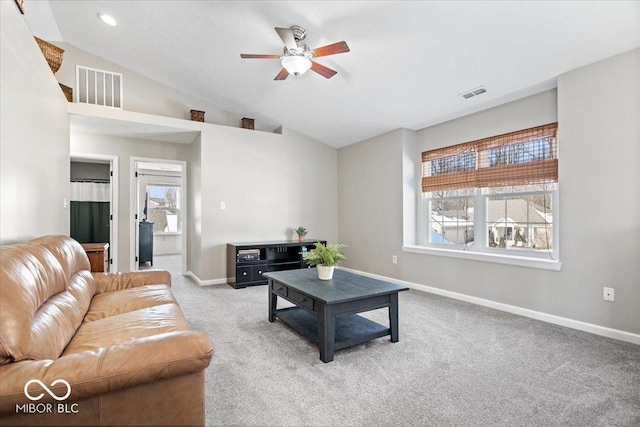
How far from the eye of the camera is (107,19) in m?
3.71

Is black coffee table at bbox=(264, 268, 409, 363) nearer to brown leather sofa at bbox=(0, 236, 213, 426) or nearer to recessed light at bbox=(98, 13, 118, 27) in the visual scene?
brown leather sofa at bbox=(0, 236, 213, 426)

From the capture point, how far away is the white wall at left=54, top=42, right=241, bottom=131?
4461 millimetres

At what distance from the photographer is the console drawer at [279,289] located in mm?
2896

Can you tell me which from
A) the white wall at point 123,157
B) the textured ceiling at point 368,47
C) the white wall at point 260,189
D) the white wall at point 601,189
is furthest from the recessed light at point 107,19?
the white wall at point 601,189

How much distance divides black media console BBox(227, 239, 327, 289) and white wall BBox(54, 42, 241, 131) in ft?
7.53

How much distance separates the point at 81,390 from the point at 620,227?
381 cm

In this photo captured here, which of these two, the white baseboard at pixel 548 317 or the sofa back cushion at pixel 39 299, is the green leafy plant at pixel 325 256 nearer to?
the sofa back cushion at pixel 39 299

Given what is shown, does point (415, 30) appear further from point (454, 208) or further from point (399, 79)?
point (454, 208)

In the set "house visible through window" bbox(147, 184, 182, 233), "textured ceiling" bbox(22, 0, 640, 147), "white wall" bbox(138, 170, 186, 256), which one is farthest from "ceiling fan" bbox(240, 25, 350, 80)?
"house visible through window" bbox(147, 184, 182, 233)

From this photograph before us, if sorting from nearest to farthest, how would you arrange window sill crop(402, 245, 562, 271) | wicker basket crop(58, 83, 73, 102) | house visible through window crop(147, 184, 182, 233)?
window sill crop(402, 245, 562, 271)
wicker basket crop(58, 83, 73, 102)
house visible through window crop(147, 184, 182, 233)

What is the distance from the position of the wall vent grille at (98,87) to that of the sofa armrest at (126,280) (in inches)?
117

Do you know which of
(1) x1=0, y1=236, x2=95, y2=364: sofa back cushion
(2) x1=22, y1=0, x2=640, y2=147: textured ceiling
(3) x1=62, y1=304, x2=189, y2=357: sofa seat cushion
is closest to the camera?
(1) x1=0, y1=236, x2=95, y2=364: sofa back cushion

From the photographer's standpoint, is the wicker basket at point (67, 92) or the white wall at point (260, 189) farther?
the white wall at point (260, 189)

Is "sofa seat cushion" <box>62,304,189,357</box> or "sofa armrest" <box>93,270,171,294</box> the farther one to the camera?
"sofa armrest" <box>93,270,171,294</box>
